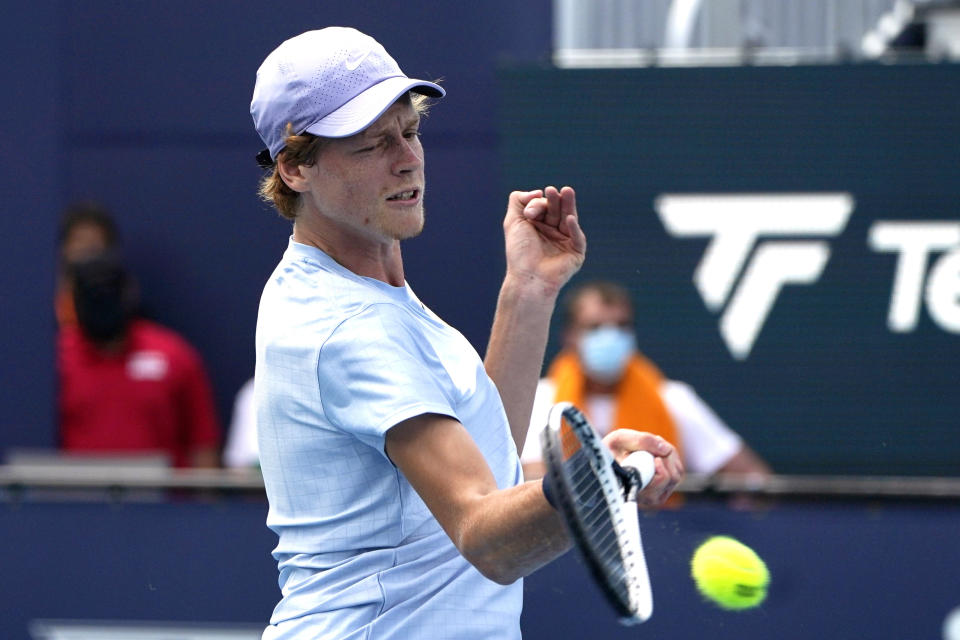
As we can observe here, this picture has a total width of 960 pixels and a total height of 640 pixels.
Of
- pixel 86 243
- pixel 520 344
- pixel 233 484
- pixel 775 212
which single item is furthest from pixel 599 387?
pixel 520 344

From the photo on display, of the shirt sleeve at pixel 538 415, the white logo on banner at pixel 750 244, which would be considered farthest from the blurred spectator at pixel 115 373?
the white logo on banner at pixel 750 244

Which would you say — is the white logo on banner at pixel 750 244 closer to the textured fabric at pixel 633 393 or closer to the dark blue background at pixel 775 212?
the dark blue background at pixel 775 212

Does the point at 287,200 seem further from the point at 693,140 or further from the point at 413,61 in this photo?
the point at 413,61

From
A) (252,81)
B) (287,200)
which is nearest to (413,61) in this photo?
(252,81)

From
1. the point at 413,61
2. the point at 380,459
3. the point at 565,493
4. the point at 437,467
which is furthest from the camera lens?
the point at 413,61

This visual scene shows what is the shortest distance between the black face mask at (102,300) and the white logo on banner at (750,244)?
179cm

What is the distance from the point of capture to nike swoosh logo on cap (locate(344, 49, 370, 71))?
219 cm

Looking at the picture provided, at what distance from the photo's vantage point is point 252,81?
5.70 m

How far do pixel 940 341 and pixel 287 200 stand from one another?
321cm

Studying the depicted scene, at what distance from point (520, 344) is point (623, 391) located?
244 cm

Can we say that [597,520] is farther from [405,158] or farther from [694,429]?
[694,429]

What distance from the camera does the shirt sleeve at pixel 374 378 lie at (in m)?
2.02

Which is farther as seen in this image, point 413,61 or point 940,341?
point 413,61

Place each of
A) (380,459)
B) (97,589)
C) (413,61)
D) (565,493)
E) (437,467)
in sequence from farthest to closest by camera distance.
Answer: (413,61) < (97,589) < (380,459) < (437,467) < (565,493)
